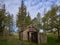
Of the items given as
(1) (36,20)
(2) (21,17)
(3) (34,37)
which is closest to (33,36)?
A: (3) (34,37)

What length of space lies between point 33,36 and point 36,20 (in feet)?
1.85

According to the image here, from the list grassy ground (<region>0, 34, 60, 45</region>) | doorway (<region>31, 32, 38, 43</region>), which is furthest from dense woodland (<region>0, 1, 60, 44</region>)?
doorway (<region>31, 32, 38, 43</region>)

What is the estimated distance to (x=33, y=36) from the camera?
6965mm

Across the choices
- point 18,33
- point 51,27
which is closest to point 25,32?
point 18,33

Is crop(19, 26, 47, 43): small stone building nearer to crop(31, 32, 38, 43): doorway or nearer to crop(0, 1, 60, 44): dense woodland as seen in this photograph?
crop(31, 32, 38, 43): doorway

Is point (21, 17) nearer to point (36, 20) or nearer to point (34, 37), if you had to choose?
point (36, 20)

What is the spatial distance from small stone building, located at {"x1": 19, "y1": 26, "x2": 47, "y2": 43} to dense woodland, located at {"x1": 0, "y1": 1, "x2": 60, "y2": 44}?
190mm

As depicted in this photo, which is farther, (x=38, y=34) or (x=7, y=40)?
(x=38, y=34)

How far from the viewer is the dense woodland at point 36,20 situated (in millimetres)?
6680

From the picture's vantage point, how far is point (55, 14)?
6.88m

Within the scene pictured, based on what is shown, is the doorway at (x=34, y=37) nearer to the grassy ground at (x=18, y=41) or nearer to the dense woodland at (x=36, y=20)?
the grassy ground at (x=18, y=41)

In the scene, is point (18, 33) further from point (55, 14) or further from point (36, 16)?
point (55, 14)

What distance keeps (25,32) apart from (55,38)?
106cm

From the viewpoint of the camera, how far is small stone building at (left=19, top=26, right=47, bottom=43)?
685 cm
